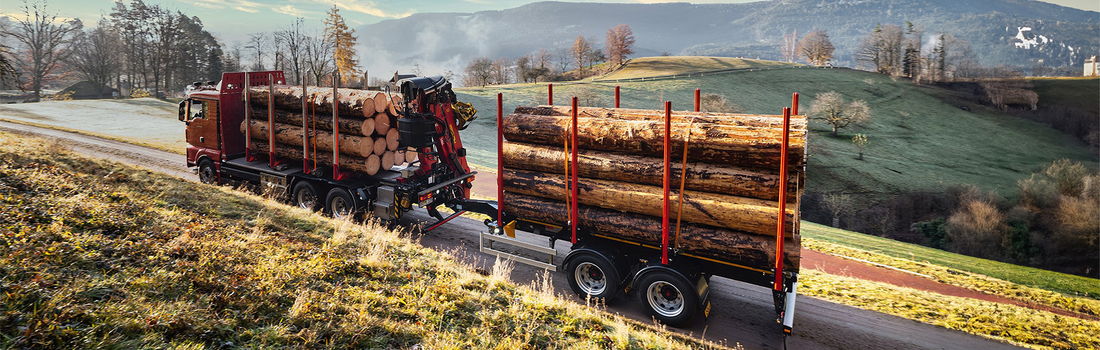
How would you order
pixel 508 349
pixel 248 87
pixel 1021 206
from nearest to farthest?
pixel 508 349
pixel 248 87
pixel 1021 206

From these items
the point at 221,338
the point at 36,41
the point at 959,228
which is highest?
the point at 36,41

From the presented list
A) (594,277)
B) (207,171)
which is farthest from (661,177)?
(207,171)

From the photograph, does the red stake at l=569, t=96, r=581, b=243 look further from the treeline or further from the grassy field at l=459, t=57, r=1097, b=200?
the treeline

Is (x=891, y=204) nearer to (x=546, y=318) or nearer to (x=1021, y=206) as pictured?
(x=1021, y=206)

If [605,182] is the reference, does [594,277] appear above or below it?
below

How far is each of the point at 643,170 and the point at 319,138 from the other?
352 inches

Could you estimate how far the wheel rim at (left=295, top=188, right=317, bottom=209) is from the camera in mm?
13758

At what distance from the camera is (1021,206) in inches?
1662

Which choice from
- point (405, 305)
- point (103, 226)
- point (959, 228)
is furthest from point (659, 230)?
point (959, 228)

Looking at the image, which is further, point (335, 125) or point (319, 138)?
point (319, 138)

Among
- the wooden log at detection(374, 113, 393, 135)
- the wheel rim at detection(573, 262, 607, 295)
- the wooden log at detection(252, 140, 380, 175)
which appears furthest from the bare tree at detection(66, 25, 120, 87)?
the wheel rim at detection(573, 262, 607, 295)

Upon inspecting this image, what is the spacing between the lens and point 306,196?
45.7 ft

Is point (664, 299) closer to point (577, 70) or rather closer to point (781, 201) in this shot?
point (781, 201)

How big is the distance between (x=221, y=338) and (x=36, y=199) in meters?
5.41
